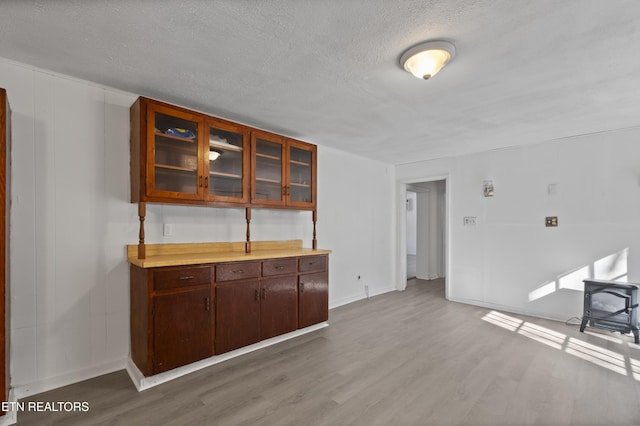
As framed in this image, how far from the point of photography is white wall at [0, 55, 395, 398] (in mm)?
2207

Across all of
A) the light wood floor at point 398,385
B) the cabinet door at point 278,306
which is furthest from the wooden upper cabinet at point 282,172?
the light wood floor at point 398,385

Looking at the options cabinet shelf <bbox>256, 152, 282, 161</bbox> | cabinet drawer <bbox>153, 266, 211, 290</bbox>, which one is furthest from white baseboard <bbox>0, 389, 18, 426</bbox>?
cabinet shelf <bbox>256, 152, 282, 161</bbox>

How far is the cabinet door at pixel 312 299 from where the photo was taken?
335 cm

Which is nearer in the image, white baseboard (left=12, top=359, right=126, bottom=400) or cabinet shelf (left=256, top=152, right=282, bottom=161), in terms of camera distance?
white baseboard (left=12, top=359, right=126, bottom=400)

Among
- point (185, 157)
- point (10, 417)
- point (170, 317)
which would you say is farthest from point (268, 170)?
point (10, 417)

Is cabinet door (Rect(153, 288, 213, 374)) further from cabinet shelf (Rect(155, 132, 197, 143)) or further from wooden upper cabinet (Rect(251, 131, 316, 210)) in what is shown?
cabinet shelf (Rect(155, 132, 197, 143))

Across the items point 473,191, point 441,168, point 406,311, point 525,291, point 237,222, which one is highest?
point 441,168

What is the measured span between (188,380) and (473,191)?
14.5 ft

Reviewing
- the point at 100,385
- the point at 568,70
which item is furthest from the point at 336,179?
the point at 100,385

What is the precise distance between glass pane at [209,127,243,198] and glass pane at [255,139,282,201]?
8.9 inches

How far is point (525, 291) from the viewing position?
4207mm

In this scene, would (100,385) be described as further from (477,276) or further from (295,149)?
(477,276)

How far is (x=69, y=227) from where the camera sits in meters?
2.38

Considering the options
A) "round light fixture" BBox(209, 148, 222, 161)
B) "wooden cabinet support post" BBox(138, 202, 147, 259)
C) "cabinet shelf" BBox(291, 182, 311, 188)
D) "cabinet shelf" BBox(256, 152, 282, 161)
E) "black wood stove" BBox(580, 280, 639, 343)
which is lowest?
"black wood stove" BBox(580, 280, 639, 343)
